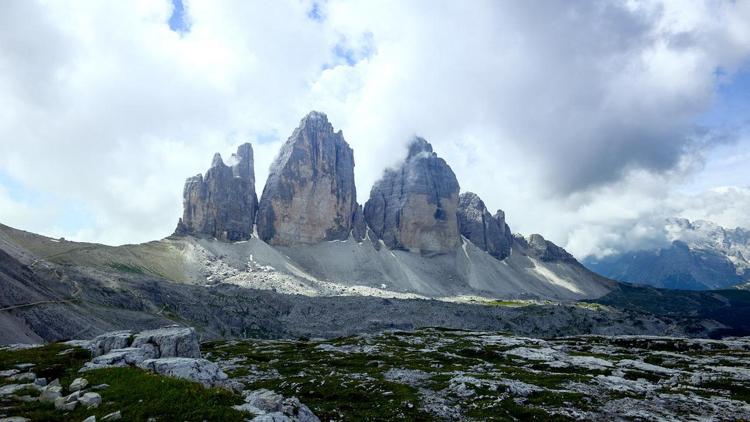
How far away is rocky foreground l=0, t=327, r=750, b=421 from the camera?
62.5ft

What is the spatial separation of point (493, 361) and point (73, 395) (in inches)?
2000

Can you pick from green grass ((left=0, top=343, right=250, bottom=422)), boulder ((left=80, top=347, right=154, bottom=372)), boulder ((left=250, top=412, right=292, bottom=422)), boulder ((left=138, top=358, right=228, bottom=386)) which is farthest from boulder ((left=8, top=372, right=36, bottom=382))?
boulder ((left=250, top=412, right=292, bottom=422))

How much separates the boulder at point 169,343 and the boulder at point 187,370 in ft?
37.5

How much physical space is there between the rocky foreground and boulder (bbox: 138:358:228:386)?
0.08m

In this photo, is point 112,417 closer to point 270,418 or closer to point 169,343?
point 270,418

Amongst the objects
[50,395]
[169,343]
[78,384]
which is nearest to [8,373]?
[78,384]

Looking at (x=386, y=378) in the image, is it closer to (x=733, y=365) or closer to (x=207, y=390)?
(x=207, y=390)

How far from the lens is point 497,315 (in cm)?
19300

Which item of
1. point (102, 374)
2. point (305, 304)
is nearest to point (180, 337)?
point (102, 374)

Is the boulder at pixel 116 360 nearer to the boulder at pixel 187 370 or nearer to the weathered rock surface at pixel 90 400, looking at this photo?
the boulder at pixel 187 370

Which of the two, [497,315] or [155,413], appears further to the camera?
[497,315]

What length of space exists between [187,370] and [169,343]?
15806 millimetres

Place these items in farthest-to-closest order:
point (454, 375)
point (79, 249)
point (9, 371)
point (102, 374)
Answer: point (79, 249)
point (454, 375)
point (9, 371)
point (102, 374)

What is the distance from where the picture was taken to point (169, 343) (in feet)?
131
